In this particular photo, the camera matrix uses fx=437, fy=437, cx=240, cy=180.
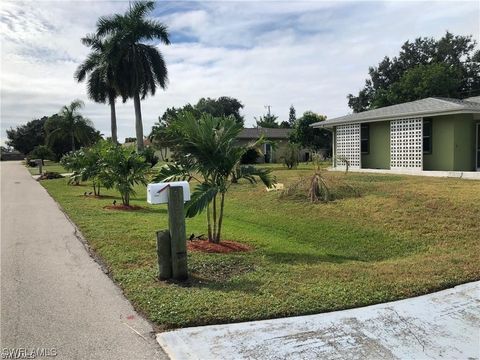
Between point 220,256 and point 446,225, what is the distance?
443cm

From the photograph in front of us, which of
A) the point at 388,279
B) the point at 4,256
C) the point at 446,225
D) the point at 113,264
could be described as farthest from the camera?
the point at 446,225

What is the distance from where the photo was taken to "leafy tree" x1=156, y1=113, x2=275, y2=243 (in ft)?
23.0

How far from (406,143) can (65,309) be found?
15682 mm

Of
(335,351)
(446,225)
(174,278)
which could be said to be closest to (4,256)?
(174,278)

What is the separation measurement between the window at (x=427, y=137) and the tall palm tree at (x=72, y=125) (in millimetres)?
41306

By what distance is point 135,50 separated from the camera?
34.4 meters

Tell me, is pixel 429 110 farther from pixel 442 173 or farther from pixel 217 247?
pixel 217 247

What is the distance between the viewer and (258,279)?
5305 millimetres

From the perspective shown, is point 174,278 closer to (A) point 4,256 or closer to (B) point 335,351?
(B) point 335,351

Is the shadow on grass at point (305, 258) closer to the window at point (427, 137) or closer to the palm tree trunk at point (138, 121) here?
the window at point (427, 137)

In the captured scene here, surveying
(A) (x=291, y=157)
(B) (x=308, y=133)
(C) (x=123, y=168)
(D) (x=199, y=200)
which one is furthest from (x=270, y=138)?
(D) (x=199, y=200)

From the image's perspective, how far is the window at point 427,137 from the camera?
17.1 metres

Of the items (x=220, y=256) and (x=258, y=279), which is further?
(x=220, y=256)

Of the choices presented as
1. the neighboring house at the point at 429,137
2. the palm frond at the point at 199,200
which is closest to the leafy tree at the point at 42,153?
the neighboring house at the point at 429,137
